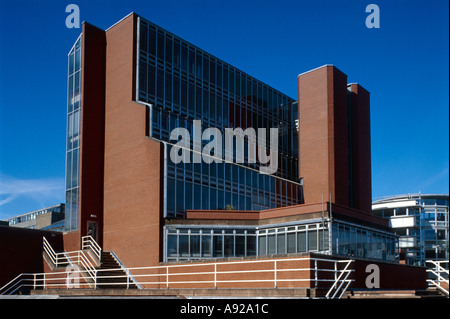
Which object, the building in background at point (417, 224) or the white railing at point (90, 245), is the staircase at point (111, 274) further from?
the building in background at point (417, 224)

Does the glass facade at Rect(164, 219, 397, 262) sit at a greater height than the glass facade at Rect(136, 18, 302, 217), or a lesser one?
lesser

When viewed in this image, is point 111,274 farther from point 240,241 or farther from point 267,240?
point 267,240

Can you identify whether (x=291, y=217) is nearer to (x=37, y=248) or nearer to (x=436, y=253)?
(x=37, y=248)

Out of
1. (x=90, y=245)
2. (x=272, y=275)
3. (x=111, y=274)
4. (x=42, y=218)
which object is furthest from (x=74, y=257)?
(x=42, y=218)

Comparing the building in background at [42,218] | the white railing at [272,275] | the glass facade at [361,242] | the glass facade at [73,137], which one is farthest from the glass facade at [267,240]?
the building in background at [42,218]

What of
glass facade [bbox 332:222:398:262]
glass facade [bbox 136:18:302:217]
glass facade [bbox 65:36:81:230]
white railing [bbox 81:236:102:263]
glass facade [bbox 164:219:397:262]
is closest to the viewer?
glass facade [bbox 164:219:397:262]

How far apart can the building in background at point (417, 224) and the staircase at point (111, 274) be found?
37.1 metres

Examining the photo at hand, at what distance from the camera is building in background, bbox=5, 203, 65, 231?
49031 millimetres

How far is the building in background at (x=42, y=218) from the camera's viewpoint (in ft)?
161

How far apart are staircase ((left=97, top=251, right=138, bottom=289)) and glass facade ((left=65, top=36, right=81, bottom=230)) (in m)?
2.99

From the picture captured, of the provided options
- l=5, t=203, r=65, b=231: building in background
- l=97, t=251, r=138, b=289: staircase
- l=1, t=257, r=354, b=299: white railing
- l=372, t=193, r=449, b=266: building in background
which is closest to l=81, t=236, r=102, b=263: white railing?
l=97, t=251, r=138, b=289: staircase

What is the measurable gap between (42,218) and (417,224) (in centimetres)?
4018

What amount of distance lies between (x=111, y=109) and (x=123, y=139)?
2.67 meters

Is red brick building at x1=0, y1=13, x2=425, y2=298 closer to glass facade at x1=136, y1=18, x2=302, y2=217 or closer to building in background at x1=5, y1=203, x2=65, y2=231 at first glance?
glass facade at x1=136, y1=18, x2=302, y2=217
